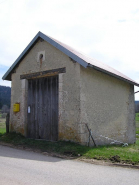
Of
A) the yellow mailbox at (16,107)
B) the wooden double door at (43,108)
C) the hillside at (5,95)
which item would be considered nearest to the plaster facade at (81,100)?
the yellow mailbox at (16,107)

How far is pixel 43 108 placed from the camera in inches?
379

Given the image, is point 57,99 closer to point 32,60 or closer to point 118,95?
point 32,60

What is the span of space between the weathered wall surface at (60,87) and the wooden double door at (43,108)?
316 millimetres

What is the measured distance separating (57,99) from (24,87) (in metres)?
2.10

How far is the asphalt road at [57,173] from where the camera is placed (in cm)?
433

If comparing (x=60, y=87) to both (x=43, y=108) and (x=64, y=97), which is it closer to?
(x=64, y=97)

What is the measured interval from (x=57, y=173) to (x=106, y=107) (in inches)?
212

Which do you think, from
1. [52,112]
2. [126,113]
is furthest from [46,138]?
[126,113]

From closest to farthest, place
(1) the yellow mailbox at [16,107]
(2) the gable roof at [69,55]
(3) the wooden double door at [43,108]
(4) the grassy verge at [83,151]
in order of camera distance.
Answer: (4) the grassy verge at [83,151] → (2) the gable roof at [69,55] → (3) the wooden double door at [43,108] → (1) the yellow mailbox at [16,107]

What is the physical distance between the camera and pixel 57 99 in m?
9.12

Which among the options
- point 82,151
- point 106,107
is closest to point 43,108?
point 106,107

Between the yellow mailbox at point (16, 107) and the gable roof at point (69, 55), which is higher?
the gable roof at point (69, 55)

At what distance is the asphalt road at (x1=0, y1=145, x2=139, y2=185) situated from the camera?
14.2ft

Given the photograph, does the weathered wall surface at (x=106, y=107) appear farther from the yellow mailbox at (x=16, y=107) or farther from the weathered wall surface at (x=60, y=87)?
the yellow mailbox at (x=16, y=107)
